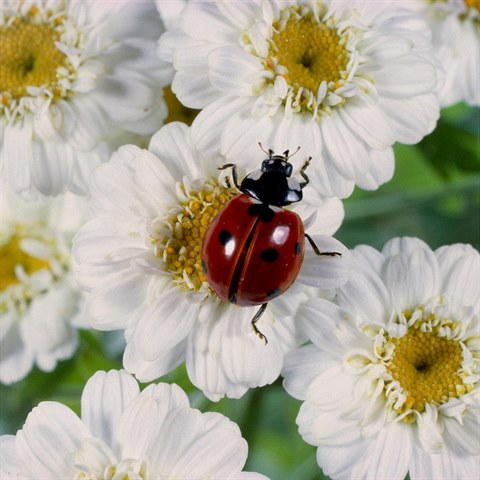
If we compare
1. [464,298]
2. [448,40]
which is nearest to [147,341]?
[464,298]

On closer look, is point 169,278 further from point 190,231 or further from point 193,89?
point 193,89

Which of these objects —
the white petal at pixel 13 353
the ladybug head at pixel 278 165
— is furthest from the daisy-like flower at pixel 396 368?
the white petal at pixel 13 353

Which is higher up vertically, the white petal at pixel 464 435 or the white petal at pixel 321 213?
the white petal at pixel 321 213

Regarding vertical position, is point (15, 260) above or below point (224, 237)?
below

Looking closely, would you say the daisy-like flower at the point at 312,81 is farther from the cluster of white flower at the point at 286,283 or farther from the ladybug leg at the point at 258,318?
the ladybug leg at the point at 258,318

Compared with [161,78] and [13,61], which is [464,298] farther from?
[13,61]

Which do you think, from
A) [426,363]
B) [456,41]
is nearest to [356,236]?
[456,41]
